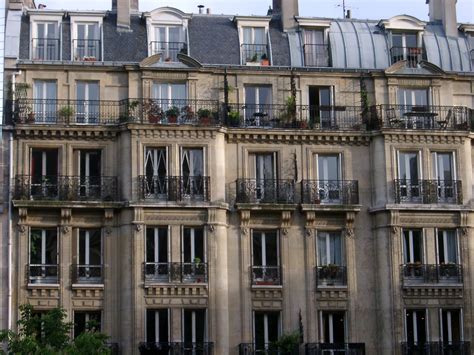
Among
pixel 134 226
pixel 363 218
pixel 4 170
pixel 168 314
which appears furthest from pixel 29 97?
pixel 363 218

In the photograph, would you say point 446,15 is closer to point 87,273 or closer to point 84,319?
point 87,273

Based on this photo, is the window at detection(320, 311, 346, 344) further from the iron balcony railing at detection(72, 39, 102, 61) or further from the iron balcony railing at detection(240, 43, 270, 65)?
the iron balcony railing at detection(72, 39, 102, 61)

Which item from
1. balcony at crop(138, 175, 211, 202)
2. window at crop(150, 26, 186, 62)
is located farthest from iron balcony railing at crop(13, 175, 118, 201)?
window at crop(150, 26, 186, 62)

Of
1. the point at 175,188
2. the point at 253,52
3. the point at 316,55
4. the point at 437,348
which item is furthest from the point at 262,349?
the point at 316,55

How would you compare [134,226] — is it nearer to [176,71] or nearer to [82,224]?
[82,224]

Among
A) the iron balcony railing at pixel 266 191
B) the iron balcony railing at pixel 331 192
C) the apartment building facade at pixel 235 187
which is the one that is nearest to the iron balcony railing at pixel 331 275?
the apartment building facade at pixel 235 187

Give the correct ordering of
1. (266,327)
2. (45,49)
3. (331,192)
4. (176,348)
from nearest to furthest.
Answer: (176,348) → (266,327) → (331,192) → (45,49)

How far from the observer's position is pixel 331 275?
5578 centimetres

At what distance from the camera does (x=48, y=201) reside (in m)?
54.1

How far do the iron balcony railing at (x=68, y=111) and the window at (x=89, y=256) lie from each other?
4494mm

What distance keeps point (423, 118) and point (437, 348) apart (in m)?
9.45

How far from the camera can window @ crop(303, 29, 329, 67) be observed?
5838cm

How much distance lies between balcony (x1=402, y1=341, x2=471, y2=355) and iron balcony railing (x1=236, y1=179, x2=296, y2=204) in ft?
24.3

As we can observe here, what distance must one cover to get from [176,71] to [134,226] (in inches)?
264
